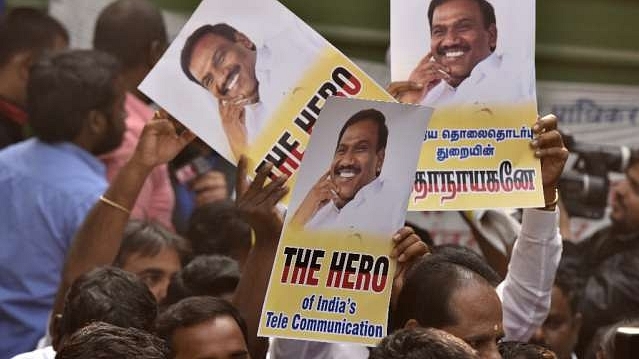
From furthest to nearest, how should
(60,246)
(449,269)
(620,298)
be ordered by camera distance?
1. (620,298)
2. (60,246)
3. (449,269)

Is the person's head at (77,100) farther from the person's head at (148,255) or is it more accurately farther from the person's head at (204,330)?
the person's head at (204,330)

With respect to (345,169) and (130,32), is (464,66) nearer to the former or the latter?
(345,169)

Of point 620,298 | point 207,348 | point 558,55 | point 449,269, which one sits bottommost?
point 207,348

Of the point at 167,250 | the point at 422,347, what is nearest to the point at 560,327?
the point at 167,250

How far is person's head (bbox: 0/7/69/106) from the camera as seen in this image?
26.8 feet

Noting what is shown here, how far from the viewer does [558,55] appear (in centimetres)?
927

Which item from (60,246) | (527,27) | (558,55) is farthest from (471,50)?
(558,55)

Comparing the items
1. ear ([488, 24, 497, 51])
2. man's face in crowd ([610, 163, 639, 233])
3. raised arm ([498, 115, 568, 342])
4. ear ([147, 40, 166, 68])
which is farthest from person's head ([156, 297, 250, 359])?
man's face in crowd ([610, 163, 639, 233])

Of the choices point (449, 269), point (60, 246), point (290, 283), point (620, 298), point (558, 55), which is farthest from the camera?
point (558, 55)

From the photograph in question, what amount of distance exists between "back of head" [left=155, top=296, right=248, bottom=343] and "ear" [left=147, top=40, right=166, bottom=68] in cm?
298

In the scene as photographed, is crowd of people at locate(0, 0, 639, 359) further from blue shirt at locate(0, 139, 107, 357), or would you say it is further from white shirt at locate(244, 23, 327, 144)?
white shirt at locate(244, 23, 327, 144)

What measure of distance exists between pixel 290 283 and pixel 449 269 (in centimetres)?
53

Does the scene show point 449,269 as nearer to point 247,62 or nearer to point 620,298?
point 247,62

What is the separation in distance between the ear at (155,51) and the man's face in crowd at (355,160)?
3.27 meters
